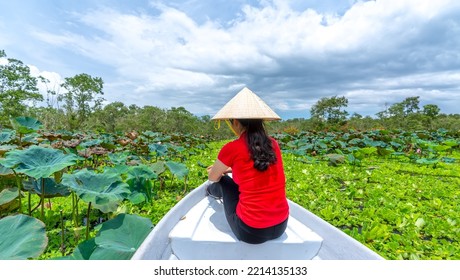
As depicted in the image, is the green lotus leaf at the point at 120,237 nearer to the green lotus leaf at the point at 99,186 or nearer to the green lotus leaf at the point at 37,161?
the green lotus leaf at the point at 99,186

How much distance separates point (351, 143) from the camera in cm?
881

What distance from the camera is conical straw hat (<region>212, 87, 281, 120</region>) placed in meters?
1.89

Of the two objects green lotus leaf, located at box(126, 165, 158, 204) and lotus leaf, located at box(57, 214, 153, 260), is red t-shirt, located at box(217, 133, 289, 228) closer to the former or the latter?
lotus leaf, located at box(57, 214, 153, 260)

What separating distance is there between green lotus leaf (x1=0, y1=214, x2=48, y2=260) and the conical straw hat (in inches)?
51.0

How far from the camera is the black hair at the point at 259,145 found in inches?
69.2

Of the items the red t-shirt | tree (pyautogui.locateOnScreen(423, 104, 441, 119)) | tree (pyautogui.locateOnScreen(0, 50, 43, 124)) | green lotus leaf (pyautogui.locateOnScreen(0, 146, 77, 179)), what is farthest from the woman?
tree (pyautogui.locateOnScreen(423, 104, 441, 119))

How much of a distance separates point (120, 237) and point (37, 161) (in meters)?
0.89

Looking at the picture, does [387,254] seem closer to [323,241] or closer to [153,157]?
[323,241]

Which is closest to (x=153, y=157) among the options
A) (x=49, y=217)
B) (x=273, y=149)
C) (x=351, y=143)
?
(x=49, y=217)

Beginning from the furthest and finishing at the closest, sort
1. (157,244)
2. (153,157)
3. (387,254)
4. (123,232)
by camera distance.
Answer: (153,157) < (387,254) < (157,244) < (123,232)

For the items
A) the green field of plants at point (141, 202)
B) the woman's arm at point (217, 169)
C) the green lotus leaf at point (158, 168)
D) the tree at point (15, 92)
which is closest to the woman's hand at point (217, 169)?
the woman's arm at point (217, 169)

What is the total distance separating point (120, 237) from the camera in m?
1.59

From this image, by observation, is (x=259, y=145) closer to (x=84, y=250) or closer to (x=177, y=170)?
(x=84, y=250)
